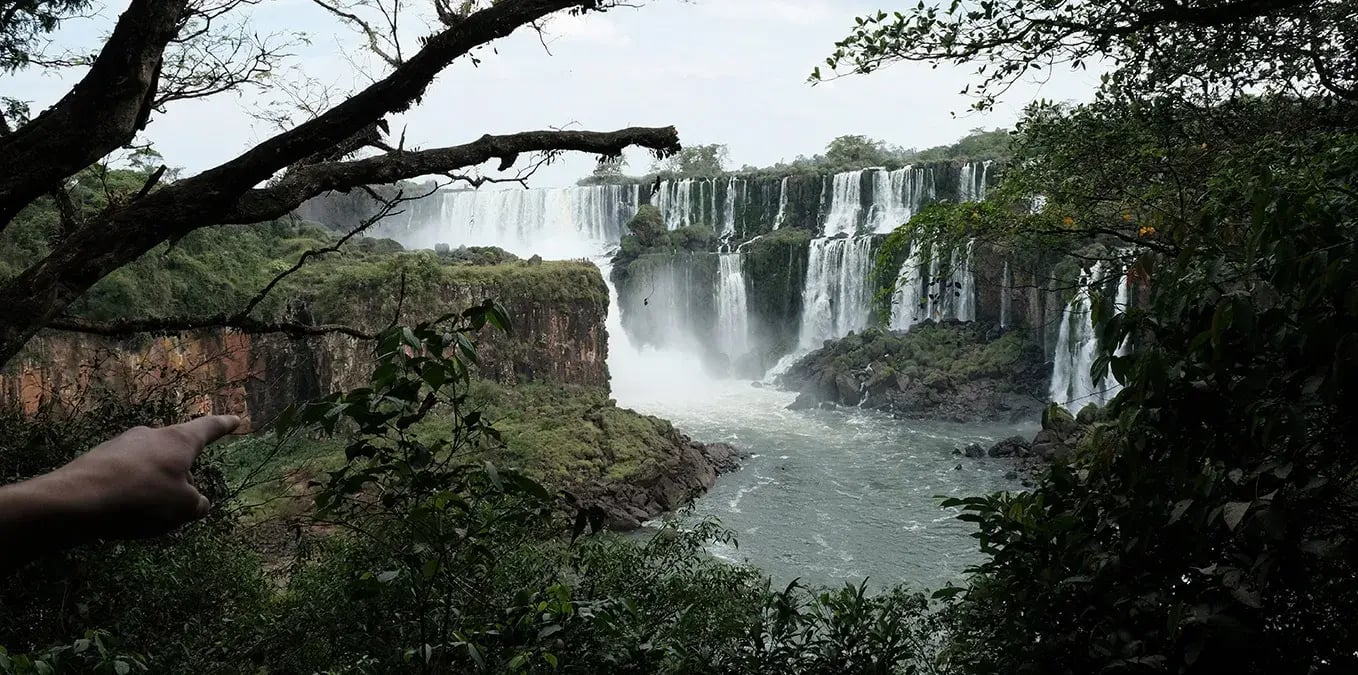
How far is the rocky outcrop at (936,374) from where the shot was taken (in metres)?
25.6

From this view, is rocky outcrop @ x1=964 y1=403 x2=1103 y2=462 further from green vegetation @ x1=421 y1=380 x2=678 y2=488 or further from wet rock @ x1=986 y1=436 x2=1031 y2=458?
green vegetation @ x1=421 y1=380 x2=678 y2=488

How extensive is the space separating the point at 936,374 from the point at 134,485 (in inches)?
1072

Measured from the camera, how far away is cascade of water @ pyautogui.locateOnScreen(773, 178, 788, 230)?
3712 centimetres

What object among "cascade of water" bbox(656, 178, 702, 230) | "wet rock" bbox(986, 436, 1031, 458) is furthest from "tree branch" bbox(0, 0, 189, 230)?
"cascade of water" bbox(656, 178, 702, 230)

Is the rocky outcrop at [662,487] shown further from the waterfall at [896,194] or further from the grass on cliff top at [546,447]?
the waterfall at [896,194]

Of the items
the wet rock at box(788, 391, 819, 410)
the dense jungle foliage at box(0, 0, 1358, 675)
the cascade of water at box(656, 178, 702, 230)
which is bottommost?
the wet rock at box(788, 391, 819, 410)

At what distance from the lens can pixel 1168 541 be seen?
5.70ft

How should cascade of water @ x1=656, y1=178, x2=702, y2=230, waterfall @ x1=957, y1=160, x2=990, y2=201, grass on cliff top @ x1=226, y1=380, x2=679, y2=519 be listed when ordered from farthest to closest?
cascade of water @ x1=656, y1=178, x2=702, y2=230, waterfall @ x1=957, y1=160, x2=990, y2=201, grass on cliff top @ x1=226, y1=380, x2=679, y2=519

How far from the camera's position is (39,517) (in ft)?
2.99

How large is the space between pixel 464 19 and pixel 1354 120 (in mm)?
4034

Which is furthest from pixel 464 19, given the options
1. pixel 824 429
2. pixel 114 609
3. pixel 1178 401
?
pixel 824 429

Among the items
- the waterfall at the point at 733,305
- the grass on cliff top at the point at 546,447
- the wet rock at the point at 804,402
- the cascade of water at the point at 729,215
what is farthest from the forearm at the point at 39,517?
the cascade of water at the point at 729,215

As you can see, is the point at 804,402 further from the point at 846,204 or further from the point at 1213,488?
the point at 1213,488

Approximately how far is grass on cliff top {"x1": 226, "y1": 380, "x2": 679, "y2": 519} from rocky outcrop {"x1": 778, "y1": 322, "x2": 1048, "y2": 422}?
27.5 ft
